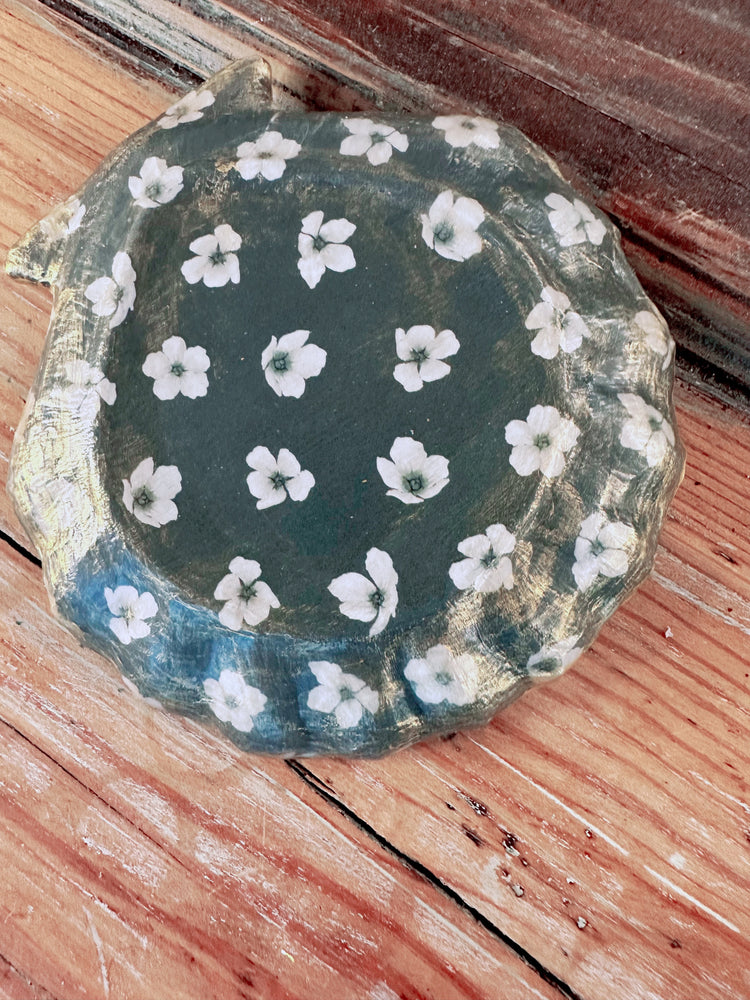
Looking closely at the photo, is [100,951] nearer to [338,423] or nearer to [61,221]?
[338,423]

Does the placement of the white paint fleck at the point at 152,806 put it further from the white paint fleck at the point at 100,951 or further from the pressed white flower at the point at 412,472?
the pressed white flower at the point at 412,472

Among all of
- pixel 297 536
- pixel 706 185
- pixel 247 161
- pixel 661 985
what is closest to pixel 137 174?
pixel 247 161

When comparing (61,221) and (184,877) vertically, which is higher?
(61,221)

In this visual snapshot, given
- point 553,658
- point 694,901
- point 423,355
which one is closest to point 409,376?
point 423,355

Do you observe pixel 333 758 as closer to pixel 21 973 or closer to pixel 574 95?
pixel 21 973

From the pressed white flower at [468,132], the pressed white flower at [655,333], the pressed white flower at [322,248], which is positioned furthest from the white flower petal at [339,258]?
the pressed white flower at [655,333]

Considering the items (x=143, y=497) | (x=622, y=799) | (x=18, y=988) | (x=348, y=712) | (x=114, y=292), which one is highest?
(x=114, y=292)
